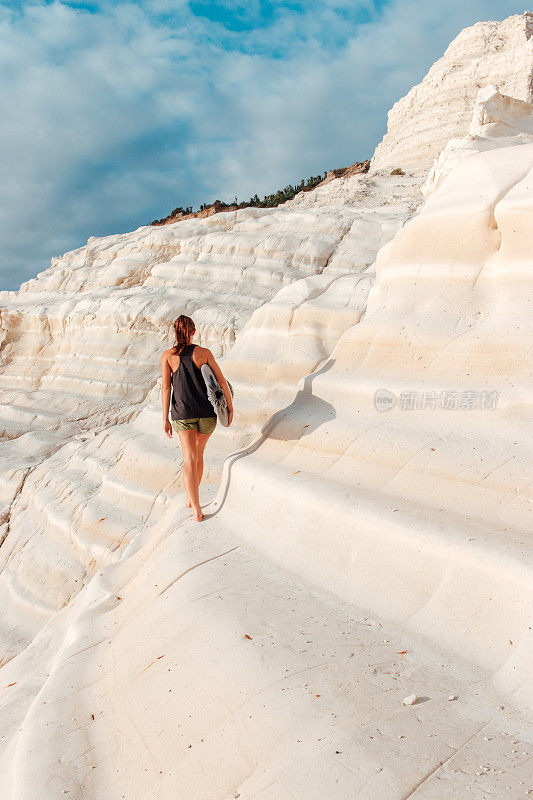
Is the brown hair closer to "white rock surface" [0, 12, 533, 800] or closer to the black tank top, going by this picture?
the black tank top

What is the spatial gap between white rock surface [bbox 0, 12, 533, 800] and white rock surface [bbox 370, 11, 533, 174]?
20.6 metres

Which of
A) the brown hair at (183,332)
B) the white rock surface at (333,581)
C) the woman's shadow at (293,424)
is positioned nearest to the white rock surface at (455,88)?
the white rock surface at (333,581)

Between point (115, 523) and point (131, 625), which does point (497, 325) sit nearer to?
point (131, 625)

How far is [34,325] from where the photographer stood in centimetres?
1155

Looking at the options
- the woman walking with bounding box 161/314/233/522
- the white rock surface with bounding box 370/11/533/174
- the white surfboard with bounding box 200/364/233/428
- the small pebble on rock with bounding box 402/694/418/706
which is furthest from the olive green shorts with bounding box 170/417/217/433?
the white rock surface with bounding box 370/11/533/174

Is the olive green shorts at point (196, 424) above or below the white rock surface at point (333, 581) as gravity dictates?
above

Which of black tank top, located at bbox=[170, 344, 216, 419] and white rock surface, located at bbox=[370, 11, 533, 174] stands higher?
white rock surface, located at bbox=[370, 11, 533, 174]

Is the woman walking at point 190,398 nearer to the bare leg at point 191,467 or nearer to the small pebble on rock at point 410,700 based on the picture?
the bare leg at point 191,467

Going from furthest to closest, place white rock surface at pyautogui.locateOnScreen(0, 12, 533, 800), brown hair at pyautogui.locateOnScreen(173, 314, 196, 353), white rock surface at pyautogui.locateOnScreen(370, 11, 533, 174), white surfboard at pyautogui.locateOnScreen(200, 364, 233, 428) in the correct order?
1. white rock surface at pyautogui.locateOnScreen(370, 11, 533, 174)
2. brown hair at pyautogui.locateOnScreen(173, 314, 196, 353)
3. white surfboard at pyautogui.locateOnScreen(200, 364, 233, 428)
4. white rock surface at pyautogui.locateOnScreen(0, 12, 533, 800)

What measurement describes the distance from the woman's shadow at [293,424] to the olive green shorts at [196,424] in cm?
30

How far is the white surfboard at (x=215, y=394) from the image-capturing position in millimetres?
3367

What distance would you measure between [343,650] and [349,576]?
49 centimetres

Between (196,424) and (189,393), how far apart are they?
21cm

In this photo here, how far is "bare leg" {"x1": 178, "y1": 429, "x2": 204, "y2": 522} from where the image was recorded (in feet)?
11.3
